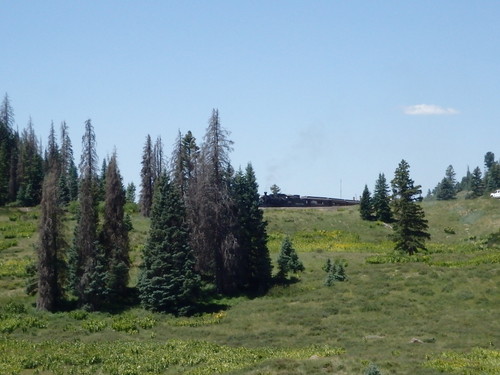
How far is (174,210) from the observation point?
168 feet

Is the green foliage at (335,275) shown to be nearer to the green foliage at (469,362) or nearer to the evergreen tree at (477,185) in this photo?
the green foliage at (469,362)

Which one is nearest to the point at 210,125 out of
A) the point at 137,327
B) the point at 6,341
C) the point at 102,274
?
the point at 102,274

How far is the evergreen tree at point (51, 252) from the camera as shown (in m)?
48.1

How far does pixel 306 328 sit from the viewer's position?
42438 millimetres

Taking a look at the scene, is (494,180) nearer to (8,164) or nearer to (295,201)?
(295,201)

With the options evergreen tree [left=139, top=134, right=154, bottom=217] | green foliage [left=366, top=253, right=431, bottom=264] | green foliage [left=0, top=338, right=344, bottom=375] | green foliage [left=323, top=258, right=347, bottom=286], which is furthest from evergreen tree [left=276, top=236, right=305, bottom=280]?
evergreen tree [left=139, top=134, right=154, bottom=217]

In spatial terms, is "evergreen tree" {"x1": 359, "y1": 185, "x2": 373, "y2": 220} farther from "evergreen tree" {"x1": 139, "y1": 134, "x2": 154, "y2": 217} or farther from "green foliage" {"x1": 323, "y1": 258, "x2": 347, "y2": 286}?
"green foliage" {"x1": 323, "y1": 258, "x2": 347, "y2": 286}

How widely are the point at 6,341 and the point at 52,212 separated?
12316 millimetres

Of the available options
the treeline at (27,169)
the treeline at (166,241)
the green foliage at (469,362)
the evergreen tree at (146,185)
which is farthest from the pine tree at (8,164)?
the green foliage at (469,362)

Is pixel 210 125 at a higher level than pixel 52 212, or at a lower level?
higher

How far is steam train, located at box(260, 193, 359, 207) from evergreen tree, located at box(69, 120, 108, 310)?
5975 cm

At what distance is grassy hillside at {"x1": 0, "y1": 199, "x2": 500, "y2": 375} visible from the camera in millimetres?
32312

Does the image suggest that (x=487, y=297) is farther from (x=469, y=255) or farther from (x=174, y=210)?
(x=174, y=210)

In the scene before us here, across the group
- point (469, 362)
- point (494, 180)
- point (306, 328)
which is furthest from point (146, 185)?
point (494, 180)
